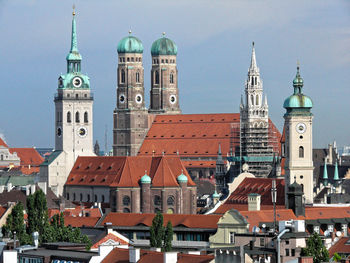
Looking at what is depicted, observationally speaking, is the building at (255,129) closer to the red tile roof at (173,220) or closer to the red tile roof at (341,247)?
the red tile roof at (173,220)

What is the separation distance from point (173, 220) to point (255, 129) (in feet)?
257

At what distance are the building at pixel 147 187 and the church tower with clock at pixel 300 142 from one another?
1537 cm

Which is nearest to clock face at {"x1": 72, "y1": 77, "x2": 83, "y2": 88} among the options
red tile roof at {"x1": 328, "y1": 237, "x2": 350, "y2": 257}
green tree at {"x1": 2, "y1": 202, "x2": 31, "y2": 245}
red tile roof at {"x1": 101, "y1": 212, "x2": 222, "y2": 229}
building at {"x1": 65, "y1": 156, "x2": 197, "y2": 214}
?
building at {"x1": 65, "y1": 156, "x2": 197, "y2": 214}

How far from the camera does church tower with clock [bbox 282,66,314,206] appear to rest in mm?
133750

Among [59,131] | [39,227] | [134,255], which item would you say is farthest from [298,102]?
[134,255]

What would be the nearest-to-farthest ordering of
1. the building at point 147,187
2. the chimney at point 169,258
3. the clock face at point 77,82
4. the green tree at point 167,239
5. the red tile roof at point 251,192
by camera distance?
the chimney at point 169,258 < the green tree at point 167,239 < the red tile roof at point 251,192 < the building at point 147,187 < the clock face at point 77,82

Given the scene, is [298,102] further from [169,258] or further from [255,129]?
[169,258]

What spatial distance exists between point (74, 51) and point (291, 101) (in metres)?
55.4

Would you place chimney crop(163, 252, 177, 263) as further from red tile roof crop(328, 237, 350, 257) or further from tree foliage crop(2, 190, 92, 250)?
tree foliage crop(2, 190, 92, 250)

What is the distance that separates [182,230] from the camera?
344ft

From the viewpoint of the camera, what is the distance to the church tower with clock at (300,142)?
439ft

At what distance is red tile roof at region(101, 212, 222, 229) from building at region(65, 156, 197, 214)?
30.4 meters

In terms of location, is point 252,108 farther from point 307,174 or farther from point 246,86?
point 307,174

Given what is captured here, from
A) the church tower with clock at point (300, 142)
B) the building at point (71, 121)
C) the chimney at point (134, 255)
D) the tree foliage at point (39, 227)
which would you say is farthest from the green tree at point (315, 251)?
the building at point (71, 121)
